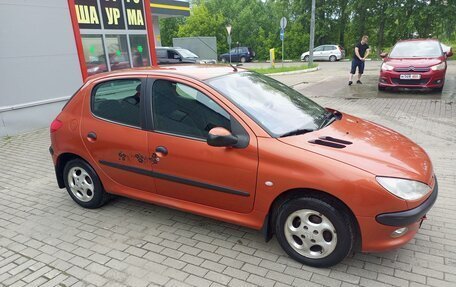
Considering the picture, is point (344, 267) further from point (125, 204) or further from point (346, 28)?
point (346, 28)

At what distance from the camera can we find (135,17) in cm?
1048

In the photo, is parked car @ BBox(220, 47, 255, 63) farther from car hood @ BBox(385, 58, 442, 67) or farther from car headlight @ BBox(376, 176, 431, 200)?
car headlight @ BBox(376, 176, 431, 200)

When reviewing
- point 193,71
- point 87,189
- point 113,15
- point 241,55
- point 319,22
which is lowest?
point 241,55

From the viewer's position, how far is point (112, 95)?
3.89m

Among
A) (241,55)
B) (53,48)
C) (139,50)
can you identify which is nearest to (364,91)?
(139,50)

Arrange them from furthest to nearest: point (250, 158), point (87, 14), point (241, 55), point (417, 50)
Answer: point (241, 55)
point (417, 50)
point (87, 14)
point (250, 158)

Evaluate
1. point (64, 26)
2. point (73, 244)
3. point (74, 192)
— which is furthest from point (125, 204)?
point (64, 26)

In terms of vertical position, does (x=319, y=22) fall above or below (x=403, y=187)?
above

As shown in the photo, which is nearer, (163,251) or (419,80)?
(163,251)

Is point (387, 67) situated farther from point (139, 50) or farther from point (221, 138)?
point (221, 138)

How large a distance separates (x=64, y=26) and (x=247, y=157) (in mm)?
7462

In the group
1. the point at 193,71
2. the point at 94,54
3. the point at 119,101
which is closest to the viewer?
the point at 193,71

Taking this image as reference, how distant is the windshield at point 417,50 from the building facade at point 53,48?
787 cm

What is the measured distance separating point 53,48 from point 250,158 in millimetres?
7256
